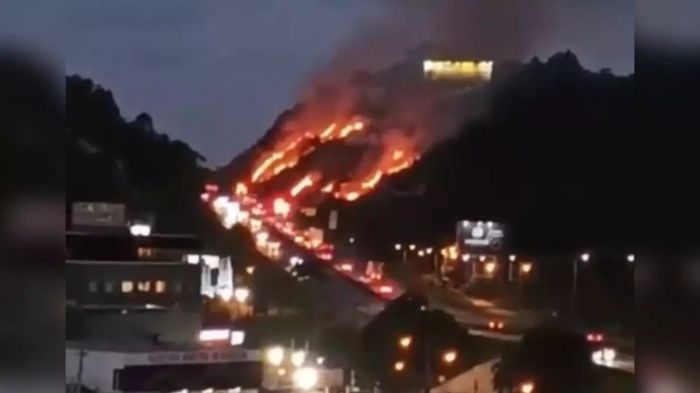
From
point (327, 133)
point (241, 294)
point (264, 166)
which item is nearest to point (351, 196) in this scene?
point (327, 133)

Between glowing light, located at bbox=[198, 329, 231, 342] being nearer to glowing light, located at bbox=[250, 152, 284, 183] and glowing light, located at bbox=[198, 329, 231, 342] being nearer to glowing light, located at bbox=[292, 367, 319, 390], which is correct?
glowing light, located at bbox=[292, 367, 319, 390]

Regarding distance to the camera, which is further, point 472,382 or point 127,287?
point 127,287

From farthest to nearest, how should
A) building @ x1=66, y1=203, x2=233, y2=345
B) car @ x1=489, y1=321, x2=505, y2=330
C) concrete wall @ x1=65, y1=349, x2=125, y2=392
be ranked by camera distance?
car @ x1=489, y1=321, x2=505, y2=330, building @ x1=66, y1=203, x2=233, y2=345, concrete wall @ x1=65, y1=349, x2=125, y2=392

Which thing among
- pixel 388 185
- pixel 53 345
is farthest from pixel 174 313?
pixel 388 185

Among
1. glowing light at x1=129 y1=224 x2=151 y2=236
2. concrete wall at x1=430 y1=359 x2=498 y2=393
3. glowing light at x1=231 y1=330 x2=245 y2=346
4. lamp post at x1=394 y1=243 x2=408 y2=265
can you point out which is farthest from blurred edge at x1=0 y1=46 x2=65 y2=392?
lamp post at x1=394 y1=243 x2=408 y2=265

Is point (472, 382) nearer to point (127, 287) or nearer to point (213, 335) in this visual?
point (213, 335)

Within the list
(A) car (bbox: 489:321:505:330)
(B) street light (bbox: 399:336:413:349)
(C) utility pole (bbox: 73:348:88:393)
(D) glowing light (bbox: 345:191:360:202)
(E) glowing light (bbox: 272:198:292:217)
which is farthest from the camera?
(E) glowing light (bbox: 272:198:292:217)

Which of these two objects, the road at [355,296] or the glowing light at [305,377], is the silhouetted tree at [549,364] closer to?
the road at [355,296]
